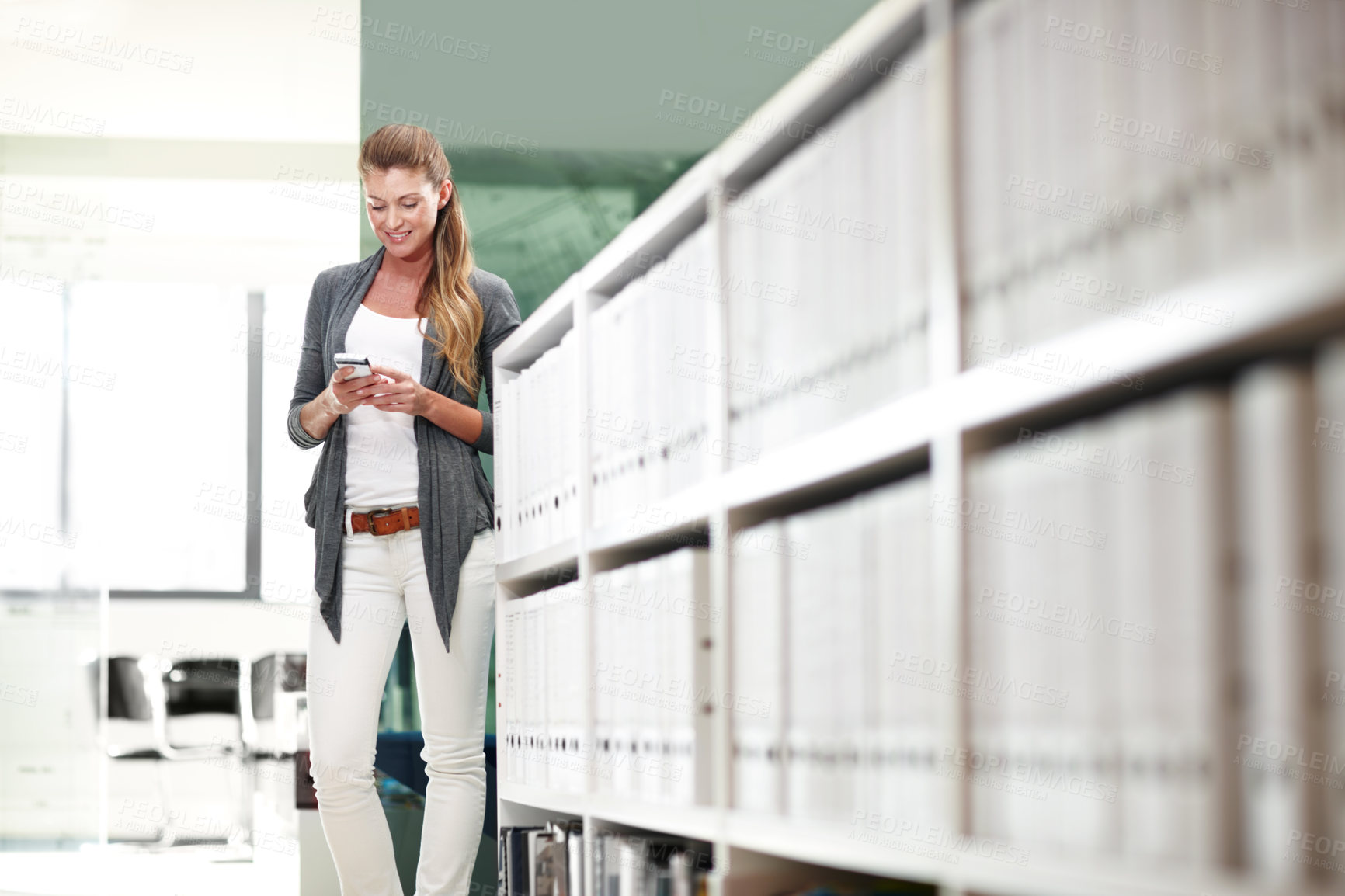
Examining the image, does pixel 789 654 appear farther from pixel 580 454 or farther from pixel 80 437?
pixel 80 437

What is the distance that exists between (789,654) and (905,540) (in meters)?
0.23

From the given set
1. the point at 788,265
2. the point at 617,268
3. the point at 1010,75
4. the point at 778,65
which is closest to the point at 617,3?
the point at 778,65

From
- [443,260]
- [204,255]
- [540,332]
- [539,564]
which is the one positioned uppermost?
[204,255]

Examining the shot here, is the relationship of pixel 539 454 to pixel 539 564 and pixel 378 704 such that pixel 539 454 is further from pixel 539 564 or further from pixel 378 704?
pixel 378 704

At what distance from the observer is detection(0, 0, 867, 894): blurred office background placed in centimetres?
347

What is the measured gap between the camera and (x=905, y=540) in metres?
0.97

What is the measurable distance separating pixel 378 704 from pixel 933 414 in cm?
155

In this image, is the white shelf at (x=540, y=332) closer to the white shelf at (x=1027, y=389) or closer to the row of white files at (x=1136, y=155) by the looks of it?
the white shelf at (x=1027, y=389)

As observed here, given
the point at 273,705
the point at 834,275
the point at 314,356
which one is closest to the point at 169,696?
the point at 273,705

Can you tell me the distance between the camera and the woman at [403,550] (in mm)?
2154

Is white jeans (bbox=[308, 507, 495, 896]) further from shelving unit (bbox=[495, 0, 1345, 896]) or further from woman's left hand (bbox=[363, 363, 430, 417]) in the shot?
shelving unit (bbox=[495, 0, 1345, 896])

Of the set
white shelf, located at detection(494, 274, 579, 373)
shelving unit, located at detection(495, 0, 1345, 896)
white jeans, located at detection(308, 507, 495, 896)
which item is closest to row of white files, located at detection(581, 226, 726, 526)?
shelving unit, located at detection(495, 0, 1345, 896)

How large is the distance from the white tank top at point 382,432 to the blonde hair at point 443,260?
50 millimetres

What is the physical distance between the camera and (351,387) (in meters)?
2.05
